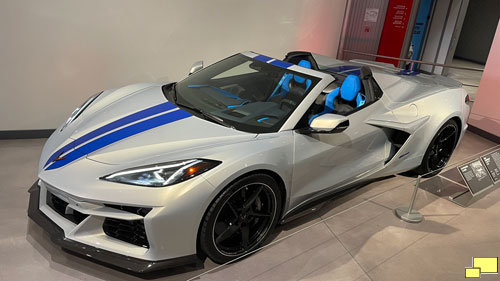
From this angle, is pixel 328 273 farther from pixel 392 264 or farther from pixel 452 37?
pixel 452 37

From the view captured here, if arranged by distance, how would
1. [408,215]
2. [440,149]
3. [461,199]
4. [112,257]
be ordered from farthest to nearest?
[440,149]
[461,199]
[408,215]
[112,257]

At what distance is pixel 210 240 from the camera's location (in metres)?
2.09

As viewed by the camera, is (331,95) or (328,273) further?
(331,95)

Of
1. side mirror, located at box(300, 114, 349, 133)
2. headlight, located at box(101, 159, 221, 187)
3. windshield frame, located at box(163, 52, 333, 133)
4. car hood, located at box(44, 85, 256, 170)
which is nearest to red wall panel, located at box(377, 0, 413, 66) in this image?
windshield frame, located at box(163, 52, 333, 133)

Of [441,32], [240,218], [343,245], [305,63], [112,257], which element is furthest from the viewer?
[441,32]

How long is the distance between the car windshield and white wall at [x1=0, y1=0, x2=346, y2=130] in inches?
52.5

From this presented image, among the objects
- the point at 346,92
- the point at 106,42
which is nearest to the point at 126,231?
the point at 346,92

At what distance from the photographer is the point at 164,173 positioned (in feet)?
6.49

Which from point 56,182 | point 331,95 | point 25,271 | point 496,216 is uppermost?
point 331,95

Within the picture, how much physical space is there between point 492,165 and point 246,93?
1971 millimetres

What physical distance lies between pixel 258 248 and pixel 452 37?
723 cm

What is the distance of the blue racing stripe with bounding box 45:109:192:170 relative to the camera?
2.15 meters

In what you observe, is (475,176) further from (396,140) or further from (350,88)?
(350,88)

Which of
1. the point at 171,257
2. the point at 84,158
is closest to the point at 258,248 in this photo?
the point at 171,257
